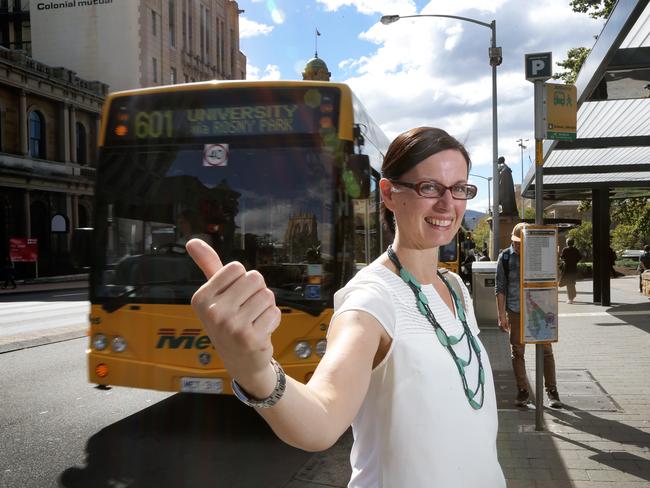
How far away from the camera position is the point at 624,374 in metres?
7.86

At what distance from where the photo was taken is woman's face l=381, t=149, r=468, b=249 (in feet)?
5.71

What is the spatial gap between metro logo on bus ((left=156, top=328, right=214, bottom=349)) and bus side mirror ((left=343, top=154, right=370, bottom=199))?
188cm

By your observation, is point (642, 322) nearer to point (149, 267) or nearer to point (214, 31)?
point (149, 267)

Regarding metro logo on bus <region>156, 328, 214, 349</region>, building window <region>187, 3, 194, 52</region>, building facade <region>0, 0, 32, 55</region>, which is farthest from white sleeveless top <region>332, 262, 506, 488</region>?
building window <region>187, 3, 194, 52</region>

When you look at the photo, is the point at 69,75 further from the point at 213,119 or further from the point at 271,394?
the point at 271,394

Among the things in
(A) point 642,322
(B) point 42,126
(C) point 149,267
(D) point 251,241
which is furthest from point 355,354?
(B) point 42,126

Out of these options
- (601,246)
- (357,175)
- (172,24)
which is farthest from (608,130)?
(172,24)

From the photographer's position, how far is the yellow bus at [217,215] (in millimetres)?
5613

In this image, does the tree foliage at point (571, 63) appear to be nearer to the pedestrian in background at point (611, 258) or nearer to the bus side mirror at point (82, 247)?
the pedestrian in background at point (611, 258)

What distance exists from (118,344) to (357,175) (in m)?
2.71

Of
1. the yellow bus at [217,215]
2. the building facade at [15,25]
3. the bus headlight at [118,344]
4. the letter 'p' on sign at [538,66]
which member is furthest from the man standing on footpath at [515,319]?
the building facade at [15,25]

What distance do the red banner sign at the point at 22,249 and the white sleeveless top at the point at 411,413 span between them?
33.8 meters

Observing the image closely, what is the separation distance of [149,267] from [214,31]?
198 ft

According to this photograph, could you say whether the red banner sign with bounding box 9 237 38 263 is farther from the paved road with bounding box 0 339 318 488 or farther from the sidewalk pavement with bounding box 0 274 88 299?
the paved road with bounding box 0 339 318 488
